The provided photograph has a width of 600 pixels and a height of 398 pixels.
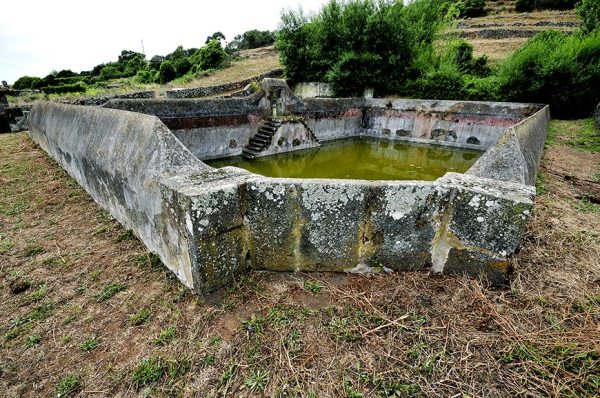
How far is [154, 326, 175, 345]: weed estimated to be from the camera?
2047mm

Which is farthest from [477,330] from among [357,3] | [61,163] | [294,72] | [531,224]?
[294,72]

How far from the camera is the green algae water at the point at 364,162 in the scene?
987cm

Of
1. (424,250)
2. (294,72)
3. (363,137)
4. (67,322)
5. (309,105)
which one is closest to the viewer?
(67,322)

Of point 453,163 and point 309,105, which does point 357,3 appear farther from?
point 453,163

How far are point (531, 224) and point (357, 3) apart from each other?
18.5 metres

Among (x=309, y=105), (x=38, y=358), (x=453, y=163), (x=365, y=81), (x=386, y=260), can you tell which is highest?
(x=365, y=81)

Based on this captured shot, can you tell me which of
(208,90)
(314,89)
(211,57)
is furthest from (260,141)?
(211,57)

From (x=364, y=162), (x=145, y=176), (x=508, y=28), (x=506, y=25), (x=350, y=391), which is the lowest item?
(x=364, y=162)

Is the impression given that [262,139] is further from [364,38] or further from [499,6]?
[499,6]

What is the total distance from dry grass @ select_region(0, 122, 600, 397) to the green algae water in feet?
22.6

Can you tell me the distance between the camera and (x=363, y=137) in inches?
659

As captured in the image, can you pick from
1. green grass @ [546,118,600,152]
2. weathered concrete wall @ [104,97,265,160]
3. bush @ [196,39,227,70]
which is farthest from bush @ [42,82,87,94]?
green grass @ [546,118,600,152]

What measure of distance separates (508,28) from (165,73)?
33.2m

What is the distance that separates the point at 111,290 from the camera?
262cm
